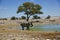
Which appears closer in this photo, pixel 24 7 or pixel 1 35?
pixel 1 35

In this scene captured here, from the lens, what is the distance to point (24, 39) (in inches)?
467

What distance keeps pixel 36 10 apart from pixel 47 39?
126 ft

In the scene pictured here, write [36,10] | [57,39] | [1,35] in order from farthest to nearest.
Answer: [36,10]
[1,35]
[57,39]

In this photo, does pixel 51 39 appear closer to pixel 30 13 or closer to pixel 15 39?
pixel 15 39

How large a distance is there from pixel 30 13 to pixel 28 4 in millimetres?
2443

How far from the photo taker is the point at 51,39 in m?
11.9

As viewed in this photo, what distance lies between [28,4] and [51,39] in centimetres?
3925

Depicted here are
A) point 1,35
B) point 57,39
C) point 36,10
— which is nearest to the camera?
point 57,39

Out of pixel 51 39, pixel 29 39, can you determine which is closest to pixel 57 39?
pixel 51 39

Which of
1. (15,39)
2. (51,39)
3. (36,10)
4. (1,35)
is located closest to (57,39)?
(51,39)

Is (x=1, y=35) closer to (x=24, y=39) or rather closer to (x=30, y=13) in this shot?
(x=24, y=39)

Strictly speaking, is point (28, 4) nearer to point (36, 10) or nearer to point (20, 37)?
point (36, 10)

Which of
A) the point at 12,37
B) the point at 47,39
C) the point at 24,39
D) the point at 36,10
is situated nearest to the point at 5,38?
the point at 12,37

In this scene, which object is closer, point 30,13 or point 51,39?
point 51,39
